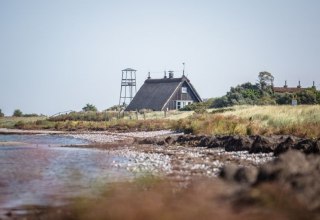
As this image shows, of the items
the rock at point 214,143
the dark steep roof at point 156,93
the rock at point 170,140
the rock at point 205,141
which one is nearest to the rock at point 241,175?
the rock at point 214,143

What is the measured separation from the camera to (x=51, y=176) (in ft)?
47.7

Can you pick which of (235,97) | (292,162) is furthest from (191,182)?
(235,97)

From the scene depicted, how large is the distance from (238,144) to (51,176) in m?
10.9

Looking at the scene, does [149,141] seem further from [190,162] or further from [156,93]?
[156,93]

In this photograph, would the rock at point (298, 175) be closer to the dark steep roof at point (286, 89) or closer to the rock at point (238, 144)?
the rock at point (238, 144)

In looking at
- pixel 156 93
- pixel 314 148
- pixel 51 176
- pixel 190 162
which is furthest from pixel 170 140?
pixel 156 93

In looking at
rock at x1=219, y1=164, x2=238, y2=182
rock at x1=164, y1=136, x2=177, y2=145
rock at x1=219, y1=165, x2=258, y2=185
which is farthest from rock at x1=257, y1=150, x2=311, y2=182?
rock at x1=164, y1=136, x2=177, y2=145

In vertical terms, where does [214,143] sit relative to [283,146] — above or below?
below

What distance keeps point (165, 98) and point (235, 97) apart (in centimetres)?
1023

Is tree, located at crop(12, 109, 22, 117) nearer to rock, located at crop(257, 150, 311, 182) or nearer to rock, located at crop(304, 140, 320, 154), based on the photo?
rock, located at crop(304, 140, 320, 154)

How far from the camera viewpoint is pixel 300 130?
81.4 feet

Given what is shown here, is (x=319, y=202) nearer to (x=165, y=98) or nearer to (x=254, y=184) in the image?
(x=254, y=184)

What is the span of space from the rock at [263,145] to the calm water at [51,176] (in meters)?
6.10

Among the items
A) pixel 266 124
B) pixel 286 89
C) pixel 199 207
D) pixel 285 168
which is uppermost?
pixel 286 89
